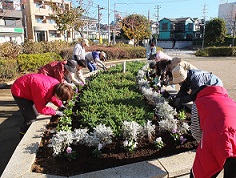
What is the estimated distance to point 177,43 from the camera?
43.5 meters

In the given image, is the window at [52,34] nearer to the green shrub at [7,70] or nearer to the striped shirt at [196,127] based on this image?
the green shrub at [7,70]

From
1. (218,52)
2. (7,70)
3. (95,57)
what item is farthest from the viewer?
(218,52)

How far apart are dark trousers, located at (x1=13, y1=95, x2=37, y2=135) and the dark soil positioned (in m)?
0.60

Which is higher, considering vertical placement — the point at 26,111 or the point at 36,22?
the point at 36,22

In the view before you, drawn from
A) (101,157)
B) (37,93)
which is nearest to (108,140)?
(101,157)

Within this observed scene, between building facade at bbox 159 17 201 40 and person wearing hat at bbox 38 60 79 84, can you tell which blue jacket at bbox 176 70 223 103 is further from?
building facade at bbox 159 17 201 40

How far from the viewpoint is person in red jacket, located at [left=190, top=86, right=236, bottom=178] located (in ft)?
4.87

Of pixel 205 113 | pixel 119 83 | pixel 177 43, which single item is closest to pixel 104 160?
pixel 205 113

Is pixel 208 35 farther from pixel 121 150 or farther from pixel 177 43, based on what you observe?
pixel 121 150

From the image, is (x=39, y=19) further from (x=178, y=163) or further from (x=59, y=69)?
(x=178, y=163)

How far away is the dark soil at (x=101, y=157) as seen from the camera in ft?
7.33

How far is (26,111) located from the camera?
10.4ft

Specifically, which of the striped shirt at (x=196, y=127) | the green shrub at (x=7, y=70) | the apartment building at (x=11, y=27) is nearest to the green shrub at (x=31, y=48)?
the green shrub at (x=7, y=70)

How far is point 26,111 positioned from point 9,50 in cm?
758
